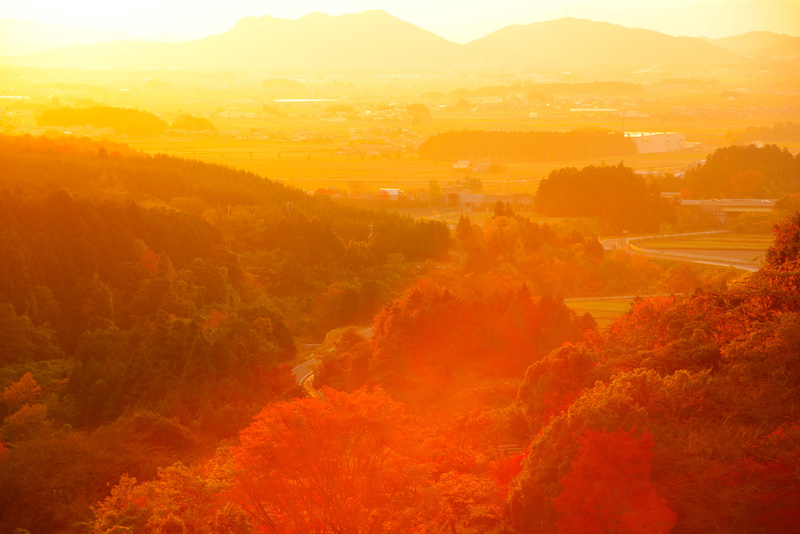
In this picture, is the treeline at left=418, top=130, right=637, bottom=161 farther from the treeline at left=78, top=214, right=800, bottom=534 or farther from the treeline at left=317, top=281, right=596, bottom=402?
the treeline at left=78, top=214, right=800, bottom=534

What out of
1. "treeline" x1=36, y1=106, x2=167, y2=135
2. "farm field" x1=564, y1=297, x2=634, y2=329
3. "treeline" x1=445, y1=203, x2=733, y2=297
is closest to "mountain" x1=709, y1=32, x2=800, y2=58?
"treeline" x1=36, y1=106, x2=167, y2=135

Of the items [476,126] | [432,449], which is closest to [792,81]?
[476,126]

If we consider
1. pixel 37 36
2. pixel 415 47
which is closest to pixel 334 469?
pixel 37 36

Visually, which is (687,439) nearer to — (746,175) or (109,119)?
(109,119)

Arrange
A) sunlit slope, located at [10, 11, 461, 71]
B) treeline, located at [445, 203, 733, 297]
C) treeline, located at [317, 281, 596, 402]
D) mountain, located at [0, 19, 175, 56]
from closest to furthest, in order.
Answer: treeline, located at [317, 281, 596, 402], treeline, located at [445, 203, 733, 297], mountain, located at [0, 19, 175, 56], sunlit slope, located at [10, 11, 461, 71]

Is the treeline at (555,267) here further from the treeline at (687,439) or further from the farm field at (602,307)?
the treeline at (687,439)

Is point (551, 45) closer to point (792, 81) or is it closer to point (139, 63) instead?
point (792, 81)

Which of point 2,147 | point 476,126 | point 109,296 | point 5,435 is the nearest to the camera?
point 5,435
